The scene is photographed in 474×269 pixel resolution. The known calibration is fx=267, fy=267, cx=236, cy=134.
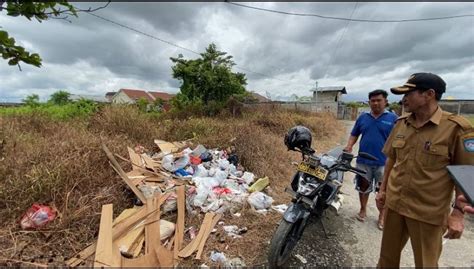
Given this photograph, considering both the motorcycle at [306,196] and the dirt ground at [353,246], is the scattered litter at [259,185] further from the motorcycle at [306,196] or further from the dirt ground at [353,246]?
the motorcycle at [306,196]

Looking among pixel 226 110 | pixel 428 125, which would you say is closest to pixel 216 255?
pixel 428 125

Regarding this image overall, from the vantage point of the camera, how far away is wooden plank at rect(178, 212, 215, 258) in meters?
2.76

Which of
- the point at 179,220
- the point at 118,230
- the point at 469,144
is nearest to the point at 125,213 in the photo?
the point at 118,230

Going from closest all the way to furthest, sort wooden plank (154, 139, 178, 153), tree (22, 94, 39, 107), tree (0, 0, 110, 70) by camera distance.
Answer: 1. tree (0, 0, 110, 70)
2. wooden plank (154, 139, 178, 153)
3. tree (22, 94, 39, 107)

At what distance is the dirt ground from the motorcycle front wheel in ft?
0.82

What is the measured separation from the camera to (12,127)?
594 centimetres

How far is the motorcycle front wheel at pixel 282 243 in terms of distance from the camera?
2.43 meters

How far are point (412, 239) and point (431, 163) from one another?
0.61m

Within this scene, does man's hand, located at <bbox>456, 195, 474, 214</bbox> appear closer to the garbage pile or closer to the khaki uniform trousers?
the khaki uniform trousers

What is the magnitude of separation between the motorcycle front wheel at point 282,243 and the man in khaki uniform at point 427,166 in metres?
0.88

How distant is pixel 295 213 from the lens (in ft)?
8.30

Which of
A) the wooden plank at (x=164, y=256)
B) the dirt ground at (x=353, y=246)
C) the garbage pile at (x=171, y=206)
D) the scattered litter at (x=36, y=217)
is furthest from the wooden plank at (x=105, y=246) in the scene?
the dirt ground at (x=353, y=246)

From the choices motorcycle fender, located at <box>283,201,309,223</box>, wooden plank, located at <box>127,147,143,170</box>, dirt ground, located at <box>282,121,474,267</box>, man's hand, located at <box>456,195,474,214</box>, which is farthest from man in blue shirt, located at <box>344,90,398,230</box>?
wooden plank, located at <box>127,147,143,170</box>

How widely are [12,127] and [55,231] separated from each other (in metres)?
4.66
